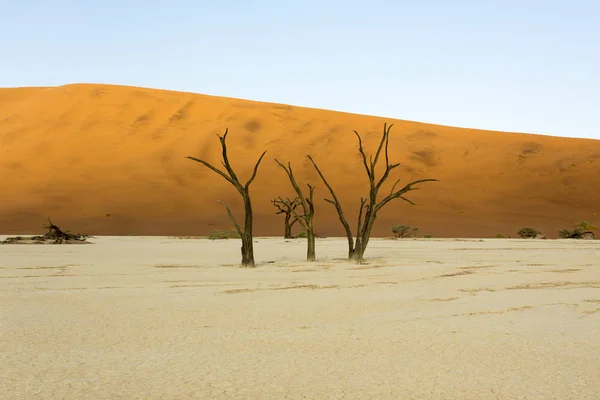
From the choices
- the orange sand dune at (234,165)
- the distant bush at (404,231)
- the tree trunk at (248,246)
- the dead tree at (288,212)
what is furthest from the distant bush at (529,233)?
the tree trunk at (248,246)

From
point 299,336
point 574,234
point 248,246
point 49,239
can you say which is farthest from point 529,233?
point 299,336

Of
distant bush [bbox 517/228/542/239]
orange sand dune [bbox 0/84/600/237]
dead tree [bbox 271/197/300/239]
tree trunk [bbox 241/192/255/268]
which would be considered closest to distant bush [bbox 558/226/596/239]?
distant bush [bbox 517/228/542/239]

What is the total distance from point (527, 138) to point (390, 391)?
62190 mm

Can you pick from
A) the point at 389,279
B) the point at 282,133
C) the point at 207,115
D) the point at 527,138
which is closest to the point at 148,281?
the point at 389,279

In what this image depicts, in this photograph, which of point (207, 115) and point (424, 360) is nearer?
point (424, 360)

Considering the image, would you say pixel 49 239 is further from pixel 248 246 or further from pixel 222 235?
pixel 248 246

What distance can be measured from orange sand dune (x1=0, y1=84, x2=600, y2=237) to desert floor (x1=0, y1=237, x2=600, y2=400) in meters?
28.3

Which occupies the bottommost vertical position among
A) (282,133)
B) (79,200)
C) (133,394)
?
(133,394)

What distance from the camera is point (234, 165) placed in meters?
51.2

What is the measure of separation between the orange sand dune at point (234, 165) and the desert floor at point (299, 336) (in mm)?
28317

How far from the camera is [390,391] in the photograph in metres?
4.32

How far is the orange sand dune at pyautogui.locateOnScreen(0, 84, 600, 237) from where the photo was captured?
41.8 m

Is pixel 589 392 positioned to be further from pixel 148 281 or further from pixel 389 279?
pixel 148 281

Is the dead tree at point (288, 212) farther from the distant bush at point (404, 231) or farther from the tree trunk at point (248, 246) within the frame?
the distant bush at point (404, 231)
